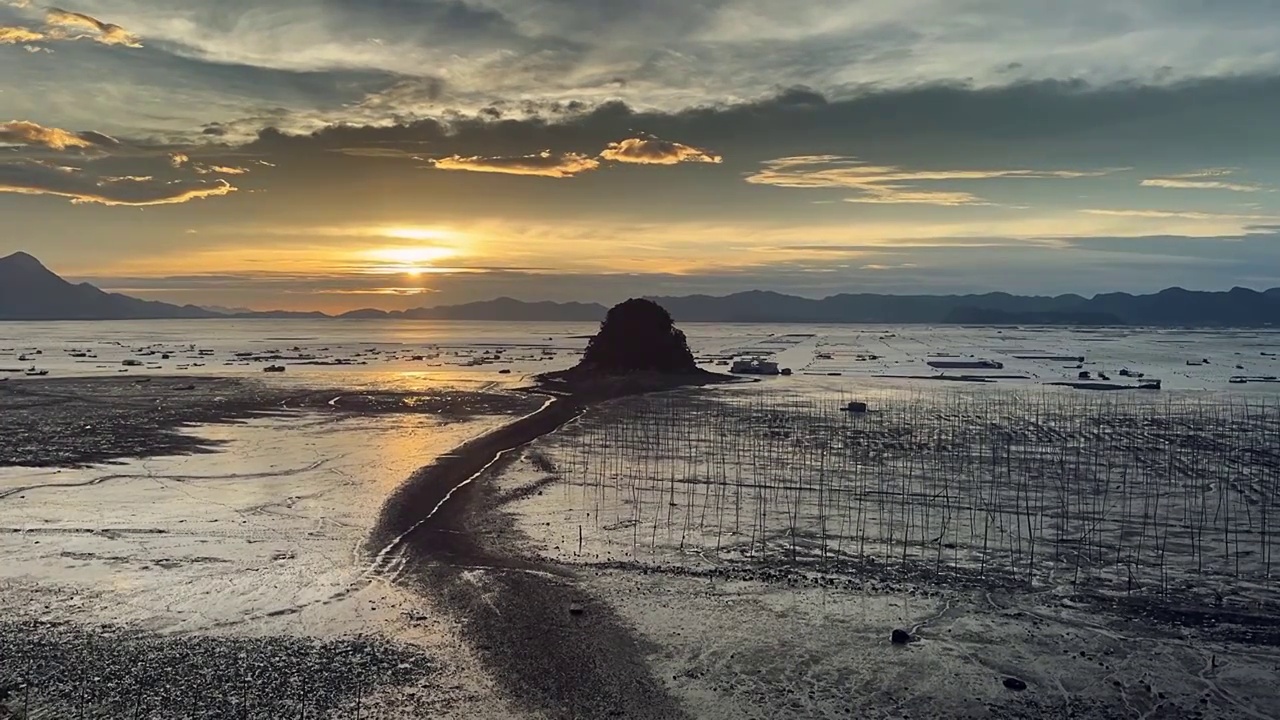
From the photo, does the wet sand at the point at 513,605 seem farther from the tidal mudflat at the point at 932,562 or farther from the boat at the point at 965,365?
the boat at the point at 965,365

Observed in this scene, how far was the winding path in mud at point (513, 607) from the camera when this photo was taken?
1549cm

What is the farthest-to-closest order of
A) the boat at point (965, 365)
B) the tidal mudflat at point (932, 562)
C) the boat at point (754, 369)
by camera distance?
the boat at point (965, 365)
the boat at point (754, 369)
the tidal mudflat at point (932, 562)

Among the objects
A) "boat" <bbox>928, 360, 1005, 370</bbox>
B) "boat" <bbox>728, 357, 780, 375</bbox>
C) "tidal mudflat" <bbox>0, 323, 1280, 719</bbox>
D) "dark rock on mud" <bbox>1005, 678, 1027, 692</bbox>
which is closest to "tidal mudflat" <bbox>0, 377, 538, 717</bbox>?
"tidal mudflat" <bbox>0, 323, 1280, 719</bbox>

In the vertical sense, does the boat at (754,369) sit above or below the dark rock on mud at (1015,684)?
above

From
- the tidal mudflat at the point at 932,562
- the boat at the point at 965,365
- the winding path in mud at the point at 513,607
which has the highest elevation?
the boat at the point at 965,365

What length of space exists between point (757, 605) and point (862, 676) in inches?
155

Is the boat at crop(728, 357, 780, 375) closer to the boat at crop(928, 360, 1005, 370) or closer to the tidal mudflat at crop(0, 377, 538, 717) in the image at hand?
the boat at crop(928, 360, 1005, 370)

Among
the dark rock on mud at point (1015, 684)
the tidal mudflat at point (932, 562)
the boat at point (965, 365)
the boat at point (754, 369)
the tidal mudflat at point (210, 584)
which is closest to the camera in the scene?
the tidal mudflat at point (210, 584)

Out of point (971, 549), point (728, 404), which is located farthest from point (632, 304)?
point (971, 549)

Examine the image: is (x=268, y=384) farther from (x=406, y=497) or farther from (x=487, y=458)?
(x=406, y=497)

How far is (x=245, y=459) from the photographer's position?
38.5 metres

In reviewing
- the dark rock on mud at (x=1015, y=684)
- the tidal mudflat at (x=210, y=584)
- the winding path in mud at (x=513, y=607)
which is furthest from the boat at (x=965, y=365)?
the dark rock on mud at (x=1015, y=684)

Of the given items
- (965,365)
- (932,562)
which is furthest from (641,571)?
(965,365)

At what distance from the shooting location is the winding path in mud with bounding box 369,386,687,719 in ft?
50.8
